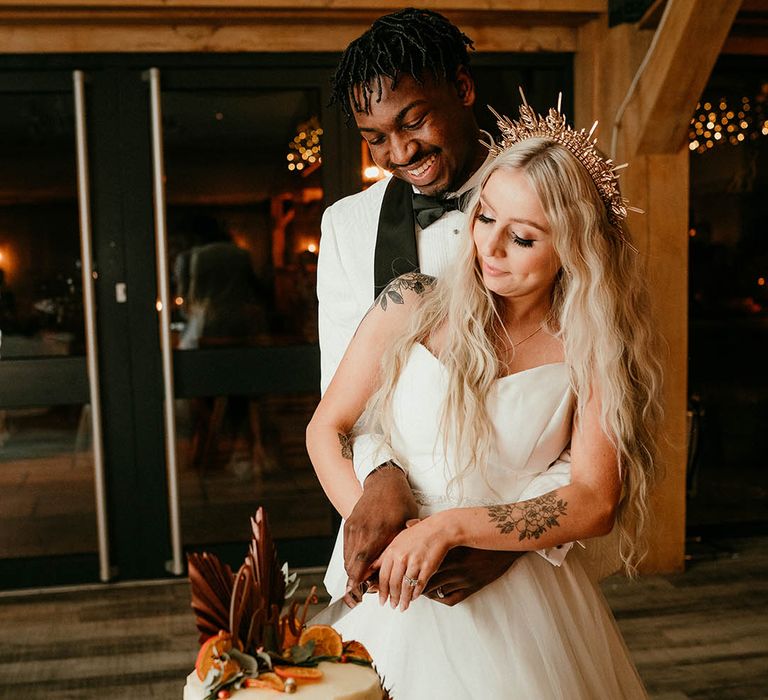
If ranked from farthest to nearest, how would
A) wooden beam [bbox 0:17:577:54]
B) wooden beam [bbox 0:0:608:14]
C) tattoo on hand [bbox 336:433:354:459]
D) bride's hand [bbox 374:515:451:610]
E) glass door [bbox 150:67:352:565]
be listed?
1. glass door [bbox 150:67:352:565]
2. wooden beam [bbox 0:17:577:54]
3. wooden beam [bbox 0:0:608:14]
4. tattoo on hand [bbox 336:433:354:459]
5. bride's hand [bbox 374:515:451:610]

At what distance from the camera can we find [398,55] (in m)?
1.73

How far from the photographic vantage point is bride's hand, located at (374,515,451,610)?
55.8 inches

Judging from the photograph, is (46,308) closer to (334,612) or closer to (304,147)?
(304,147)

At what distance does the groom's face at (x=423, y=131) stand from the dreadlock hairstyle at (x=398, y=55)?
0.01m

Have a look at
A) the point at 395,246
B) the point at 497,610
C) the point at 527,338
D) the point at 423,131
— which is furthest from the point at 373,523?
the point at 423,131

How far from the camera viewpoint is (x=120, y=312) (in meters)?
4.20

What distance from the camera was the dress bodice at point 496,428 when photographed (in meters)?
1.60

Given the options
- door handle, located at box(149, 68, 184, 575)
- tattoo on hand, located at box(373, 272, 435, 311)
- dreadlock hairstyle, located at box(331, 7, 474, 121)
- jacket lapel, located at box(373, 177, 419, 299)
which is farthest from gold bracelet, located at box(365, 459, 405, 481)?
door handle, located at box(149, 68, 184, 575)

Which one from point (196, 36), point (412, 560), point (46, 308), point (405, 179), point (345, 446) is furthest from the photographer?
point (46, 308)

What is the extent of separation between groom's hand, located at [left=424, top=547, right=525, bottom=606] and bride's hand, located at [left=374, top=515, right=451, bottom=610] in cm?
6

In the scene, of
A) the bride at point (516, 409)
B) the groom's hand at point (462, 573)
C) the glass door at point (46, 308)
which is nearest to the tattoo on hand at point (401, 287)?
the bride at point (516, 409)

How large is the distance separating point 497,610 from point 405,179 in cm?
80

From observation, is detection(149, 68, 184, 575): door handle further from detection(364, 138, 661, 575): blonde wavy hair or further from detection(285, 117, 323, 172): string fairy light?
detection(364, 138, 661, 575): blonde wavy hair

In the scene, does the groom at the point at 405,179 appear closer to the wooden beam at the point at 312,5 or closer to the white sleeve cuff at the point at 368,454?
the white sleeve cuff at the point at 368,454
